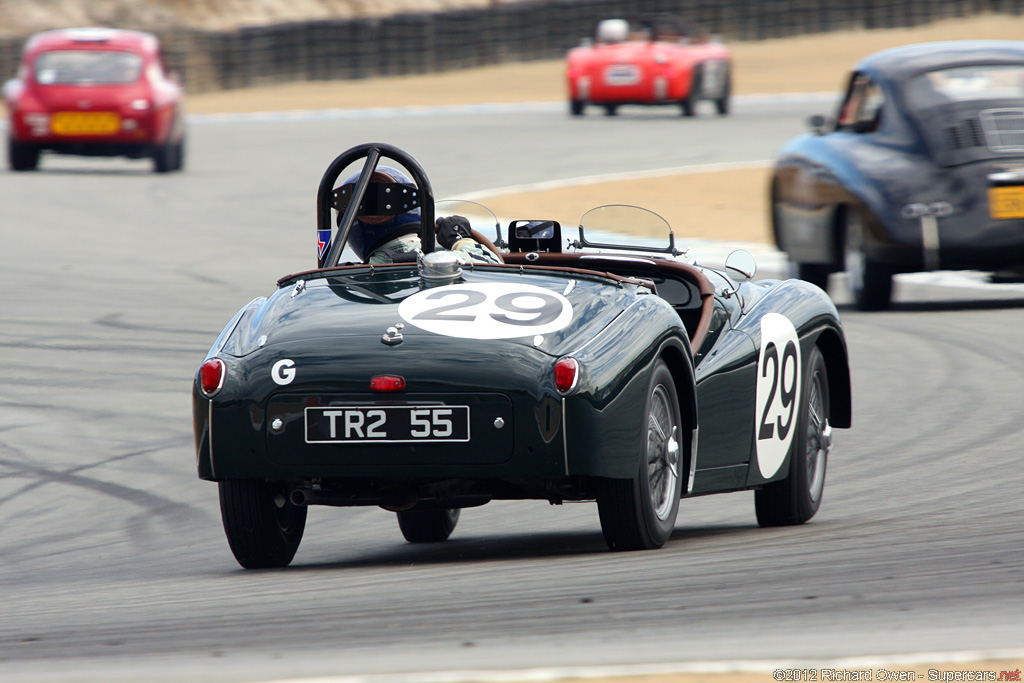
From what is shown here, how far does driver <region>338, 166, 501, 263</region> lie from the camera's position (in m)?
6.17

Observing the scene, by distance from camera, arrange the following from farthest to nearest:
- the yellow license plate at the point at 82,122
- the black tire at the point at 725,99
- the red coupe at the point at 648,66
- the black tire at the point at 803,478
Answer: the black tire at the point at 725,99 < the red coupe at the point at 648,66 < the yellow license plate at the point at 82,122 < the black tire at the point at 803,478

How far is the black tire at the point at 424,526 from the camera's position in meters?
6.71

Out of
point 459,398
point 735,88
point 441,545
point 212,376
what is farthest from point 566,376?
point 735,88

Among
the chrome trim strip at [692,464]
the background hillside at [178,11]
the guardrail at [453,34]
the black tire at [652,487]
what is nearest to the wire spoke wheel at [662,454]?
the black tire at [652,487]

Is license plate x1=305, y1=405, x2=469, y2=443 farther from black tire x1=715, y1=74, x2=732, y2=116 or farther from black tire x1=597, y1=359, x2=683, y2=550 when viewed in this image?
black tire x1=715, y1=74, x2=732, y2=116

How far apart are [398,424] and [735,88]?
3448 cm

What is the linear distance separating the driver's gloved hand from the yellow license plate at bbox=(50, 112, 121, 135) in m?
15.7

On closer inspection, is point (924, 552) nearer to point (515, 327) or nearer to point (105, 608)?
point (515, 327)

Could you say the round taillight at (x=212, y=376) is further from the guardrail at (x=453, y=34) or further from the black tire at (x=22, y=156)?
the guardrail at (x=453, y=34)

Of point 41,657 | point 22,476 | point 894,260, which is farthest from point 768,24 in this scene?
point 41,657

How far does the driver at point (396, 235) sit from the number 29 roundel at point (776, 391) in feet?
3.33

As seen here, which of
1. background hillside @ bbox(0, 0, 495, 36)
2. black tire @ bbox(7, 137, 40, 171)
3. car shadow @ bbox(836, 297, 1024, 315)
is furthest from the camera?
background hillside @ bbox(0, 0, 495, 36)

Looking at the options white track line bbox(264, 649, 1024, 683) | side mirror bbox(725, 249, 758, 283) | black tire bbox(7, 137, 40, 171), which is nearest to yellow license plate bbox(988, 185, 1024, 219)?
side mirror bbox(725, 249, 758, 283)

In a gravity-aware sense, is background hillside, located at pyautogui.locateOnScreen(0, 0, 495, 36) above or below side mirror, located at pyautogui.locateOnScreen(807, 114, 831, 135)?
below
